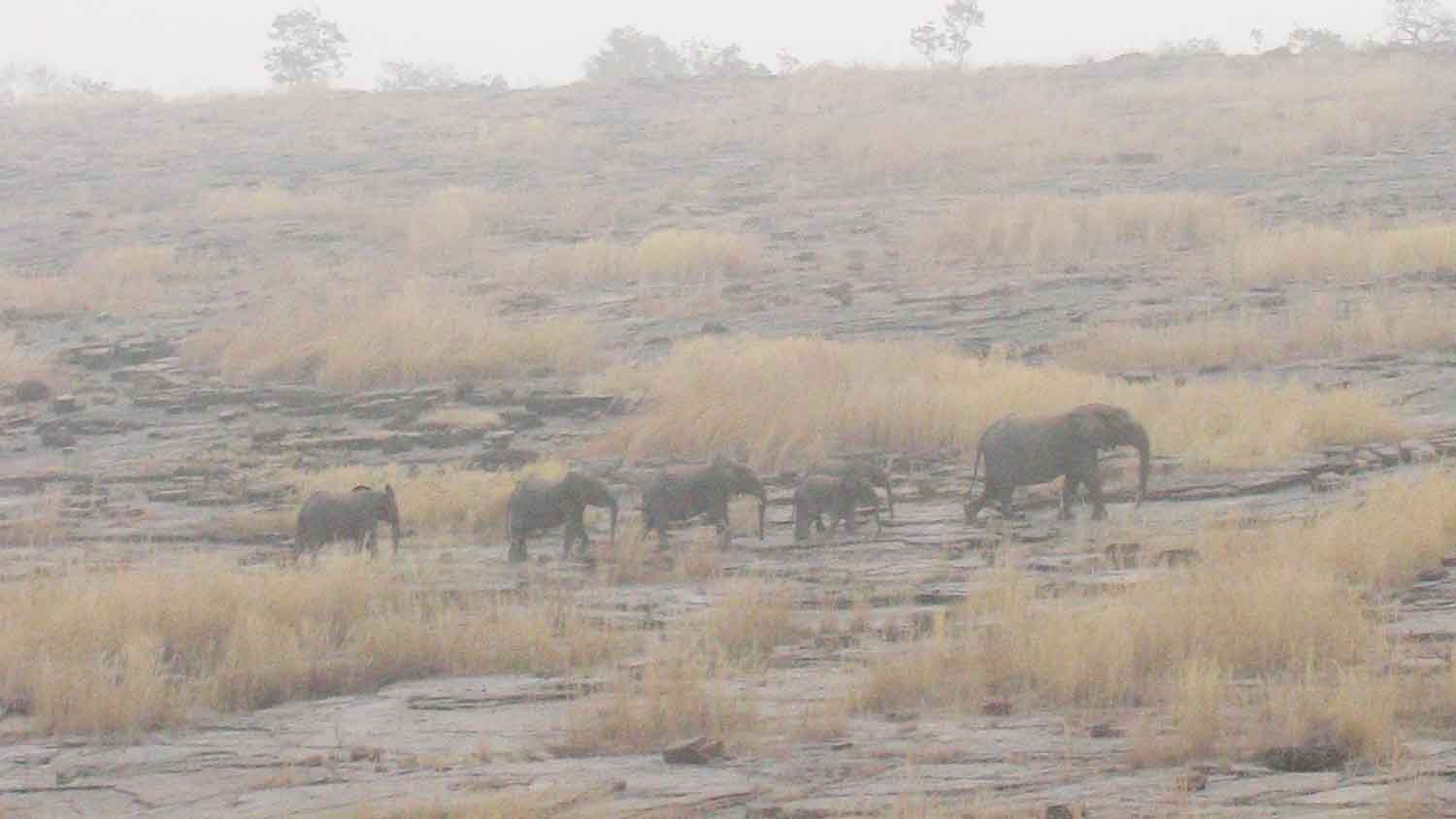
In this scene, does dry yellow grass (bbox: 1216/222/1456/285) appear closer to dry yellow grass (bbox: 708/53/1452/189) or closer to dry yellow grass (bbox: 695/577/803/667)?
dry yellow grass (bbox: 708/53/1452/189)

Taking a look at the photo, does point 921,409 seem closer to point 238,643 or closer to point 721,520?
point 721,520

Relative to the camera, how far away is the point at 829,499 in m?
14.7

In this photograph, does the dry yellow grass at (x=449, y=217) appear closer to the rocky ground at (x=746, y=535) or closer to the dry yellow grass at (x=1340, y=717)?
the rocky ground at (x=746, y=535)

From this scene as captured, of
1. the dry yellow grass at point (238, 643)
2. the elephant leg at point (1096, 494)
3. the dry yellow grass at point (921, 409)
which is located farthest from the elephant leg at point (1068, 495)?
the dry yellow grass at point (238, 643)

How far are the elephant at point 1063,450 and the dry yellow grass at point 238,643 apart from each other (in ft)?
12.4

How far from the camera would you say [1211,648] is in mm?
9789

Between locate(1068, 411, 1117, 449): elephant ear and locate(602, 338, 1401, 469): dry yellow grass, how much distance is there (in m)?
1.19

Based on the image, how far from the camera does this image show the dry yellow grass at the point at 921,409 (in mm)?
16109

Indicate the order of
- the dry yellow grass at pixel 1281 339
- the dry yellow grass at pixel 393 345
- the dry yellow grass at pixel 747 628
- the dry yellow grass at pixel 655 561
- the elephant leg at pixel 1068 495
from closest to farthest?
the dry yellow grass at pixel 747 628 → the dry yellow grass at pixel 655 561 → the elephant leg at pixel 1068 495 → the dry yellow grass at pixel 1281 339 → the dry yellow grass at pixel 393 345

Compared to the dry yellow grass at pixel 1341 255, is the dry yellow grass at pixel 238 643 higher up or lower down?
lower down

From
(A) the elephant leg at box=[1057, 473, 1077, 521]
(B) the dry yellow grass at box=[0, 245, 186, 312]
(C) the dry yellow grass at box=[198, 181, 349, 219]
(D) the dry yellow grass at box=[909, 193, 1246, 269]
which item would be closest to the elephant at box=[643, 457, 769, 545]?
(A) the elephant leg at box=[1057, 473, 1077, 521]

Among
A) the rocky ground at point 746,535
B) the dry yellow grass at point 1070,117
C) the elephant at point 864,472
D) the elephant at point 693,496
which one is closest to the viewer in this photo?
the rocky ground at point 746,535

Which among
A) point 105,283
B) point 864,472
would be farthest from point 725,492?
point 105,283

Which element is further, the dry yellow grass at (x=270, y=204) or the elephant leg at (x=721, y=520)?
the dry yellow grass at (x=270, y=204)
